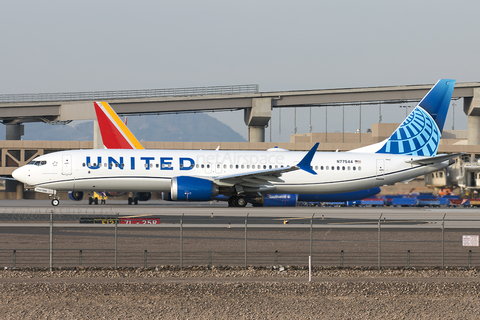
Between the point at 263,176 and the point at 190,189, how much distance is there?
18.9ft

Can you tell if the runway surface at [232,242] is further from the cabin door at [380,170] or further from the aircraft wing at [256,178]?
the cabin door at [380,170]

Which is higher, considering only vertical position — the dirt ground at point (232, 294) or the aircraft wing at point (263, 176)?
the aircraft wing at point (263, 176)

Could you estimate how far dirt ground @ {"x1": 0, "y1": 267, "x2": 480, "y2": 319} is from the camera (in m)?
13.5

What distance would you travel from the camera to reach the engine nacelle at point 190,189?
37375 millimetres

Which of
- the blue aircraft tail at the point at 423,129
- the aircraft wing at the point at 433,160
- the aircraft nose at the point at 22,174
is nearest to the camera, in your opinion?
the aircraft nose at the point at 22,174

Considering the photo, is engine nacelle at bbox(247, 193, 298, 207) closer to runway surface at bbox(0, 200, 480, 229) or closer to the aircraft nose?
runway surface at bbox(0, 200, 480, 229)

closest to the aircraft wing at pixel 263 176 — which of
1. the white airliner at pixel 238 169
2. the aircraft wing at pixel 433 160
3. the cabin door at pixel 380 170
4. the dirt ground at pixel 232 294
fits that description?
the white airliner at pixel 238 169

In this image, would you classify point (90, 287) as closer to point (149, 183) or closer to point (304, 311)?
point (304, 311)

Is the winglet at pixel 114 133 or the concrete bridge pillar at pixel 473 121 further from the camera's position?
the concrete bridge pillar at pixel 473 121

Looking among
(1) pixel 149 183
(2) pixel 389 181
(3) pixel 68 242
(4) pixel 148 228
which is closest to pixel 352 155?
(2) pixel 389 181

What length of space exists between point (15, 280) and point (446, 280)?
1284 cm

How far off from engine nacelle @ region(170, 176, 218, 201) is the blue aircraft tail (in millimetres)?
16093

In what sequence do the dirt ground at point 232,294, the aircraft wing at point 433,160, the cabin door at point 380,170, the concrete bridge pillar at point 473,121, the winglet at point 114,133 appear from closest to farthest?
the dirt ground at point 232,294
the aircraft wing at point 433,160
the cabin door at point 380,170
the winglet at point 114,133
the concrete bridge pillar at point 473,121

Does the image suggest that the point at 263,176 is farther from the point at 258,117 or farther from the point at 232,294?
the point at 258,117
